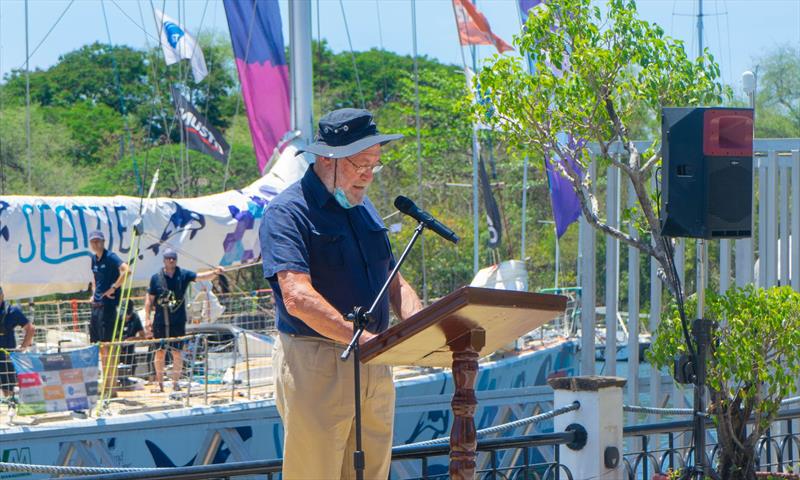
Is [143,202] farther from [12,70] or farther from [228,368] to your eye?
[12,70]

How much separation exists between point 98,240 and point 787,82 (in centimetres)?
4628

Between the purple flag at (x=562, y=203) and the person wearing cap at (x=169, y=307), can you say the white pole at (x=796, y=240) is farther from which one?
the person wearing cap at (x=169, y=307)

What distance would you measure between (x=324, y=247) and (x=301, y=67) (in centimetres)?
932

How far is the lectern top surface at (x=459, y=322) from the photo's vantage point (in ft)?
11.0

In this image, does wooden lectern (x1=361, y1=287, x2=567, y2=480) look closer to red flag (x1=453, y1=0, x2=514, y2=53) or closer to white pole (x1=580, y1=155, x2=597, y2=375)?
white pole (x1=580, y1=155, x2=597, y2=375)

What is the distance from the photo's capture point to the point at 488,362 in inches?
613

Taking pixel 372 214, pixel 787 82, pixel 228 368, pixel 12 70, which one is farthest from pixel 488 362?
pixel 12 70

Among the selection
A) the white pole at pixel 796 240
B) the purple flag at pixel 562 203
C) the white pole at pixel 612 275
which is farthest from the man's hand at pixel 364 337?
the purple flag at pixel 562 203

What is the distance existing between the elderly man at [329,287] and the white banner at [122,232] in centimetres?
700

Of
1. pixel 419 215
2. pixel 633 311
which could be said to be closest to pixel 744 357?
pixel 633 311

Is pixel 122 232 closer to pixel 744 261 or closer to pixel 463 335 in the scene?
pixel 744 261

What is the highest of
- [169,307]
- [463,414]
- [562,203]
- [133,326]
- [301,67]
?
[301,67]

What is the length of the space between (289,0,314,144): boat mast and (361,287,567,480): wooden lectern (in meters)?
9.28

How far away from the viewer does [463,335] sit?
364cm
